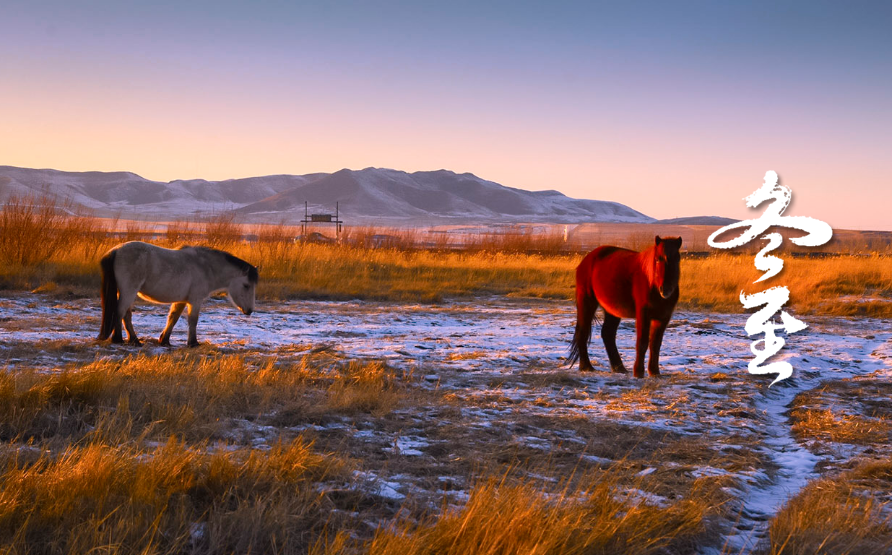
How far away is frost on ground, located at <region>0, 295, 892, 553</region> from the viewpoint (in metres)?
3.66

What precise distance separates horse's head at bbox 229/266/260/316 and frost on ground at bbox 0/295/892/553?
466 mm

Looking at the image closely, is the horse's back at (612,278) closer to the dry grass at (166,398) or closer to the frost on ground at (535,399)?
the frost on ground at (535,399)

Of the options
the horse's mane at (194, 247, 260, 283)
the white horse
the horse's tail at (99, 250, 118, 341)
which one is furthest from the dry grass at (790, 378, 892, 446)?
the horse's tail at (99, 250, 118, 341)

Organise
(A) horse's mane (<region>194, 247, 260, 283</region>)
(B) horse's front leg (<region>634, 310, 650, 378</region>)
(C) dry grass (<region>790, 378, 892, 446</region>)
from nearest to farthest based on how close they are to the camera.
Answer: (C) dry grass (<region>790, 378, 892, 446</region>), (B) horse's front leg (<region>634, 310, 650, 378</region>), (A) horse's mane (<region>194, 247, 260, 283</region>)

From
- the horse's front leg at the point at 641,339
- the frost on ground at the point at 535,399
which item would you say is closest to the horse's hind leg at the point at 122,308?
the frost on ground at the point at 535,399

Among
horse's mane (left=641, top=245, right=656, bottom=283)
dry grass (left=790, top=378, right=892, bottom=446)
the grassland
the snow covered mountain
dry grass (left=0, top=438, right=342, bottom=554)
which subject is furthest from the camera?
the snow covered mountain

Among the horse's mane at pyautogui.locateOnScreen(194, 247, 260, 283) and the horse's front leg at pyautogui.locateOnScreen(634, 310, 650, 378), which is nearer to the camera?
the horse's front leg at pyautogui.locateOnScreen(634, 310, 650, 378)

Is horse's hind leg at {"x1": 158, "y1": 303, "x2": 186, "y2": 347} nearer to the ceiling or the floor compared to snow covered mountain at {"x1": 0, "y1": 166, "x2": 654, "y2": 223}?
nearer to the floor

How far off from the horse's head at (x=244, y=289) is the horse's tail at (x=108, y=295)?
1.50 m

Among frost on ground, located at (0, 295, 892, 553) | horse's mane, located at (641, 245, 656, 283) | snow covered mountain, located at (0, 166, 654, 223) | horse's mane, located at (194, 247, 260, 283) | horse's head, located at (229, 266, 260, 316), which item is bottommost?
frost on ground, located at (0, 295, 892, 553)

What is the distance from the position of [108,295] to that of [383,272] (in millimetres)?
9741

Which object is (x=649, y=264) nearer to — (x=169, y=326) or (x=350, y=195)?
(x=169, y=326)

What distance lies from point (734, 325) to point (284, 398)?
28.2 feet

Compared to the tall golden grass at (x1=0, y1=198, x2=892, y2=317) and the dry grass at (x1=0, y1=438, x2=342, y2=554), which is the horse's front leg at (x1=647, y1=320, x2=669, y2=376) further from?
the tall golden grass at (x1=0, y1=198, x2=892, y2=317)
